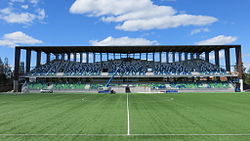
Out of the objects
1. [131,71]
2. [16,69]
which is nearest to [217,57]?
[131,71]

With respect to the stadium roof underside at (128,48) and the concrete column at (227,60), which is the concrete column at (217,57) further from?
the concrete column at (227,60)

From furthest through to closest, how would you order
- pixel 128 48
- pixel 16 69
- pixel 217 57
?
pixel 217 57, pixel 128 48, pixel 16 69

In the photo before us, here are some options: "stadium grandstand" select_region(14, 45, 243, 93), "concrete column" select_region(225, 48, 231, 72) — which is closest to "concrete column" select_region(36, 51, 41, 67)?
"stadium grandstand" select_region(14, 45, 243, 93)

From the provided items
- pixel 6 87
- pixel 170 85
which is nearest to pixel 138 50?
pixel 170 85

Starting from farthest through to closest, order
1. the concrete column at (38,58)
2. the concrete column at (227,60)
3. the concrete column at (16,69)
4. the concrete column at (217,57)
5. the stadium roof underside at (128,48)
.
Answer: the concrete column at (38,58), the concrete column at (217,57), the concrete column at (227,60), the stadium roof underside at (128,48), the concrete column at (16,69)

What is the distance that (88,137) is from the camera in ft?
26.6

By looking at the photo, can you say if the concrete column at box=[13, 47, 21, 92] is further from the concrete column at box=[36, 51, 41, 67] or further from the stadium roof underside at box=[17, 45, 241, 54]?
the concrete column at box=[36, 51, 41, 67]

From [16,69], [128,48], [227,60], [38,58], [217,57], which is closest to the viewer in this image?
[16,69]

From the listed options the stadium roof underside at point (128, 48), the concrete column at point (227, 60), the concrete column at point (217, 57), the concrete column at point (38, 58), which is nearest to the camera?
the stadium roof underside at point (128, 48)

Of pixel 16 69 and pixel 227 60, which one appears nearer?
pixel 16 69

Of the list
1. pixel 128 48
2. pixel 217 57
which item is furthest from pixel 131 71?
pixel 217 57

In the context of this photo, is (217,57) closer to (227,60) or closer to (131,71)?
(227,60)

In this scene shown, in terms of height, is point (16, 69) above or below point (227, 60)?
below

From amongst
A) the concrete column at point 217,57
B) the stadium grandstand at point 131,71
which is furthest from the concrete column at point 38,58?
the concrete column at point 217,57
